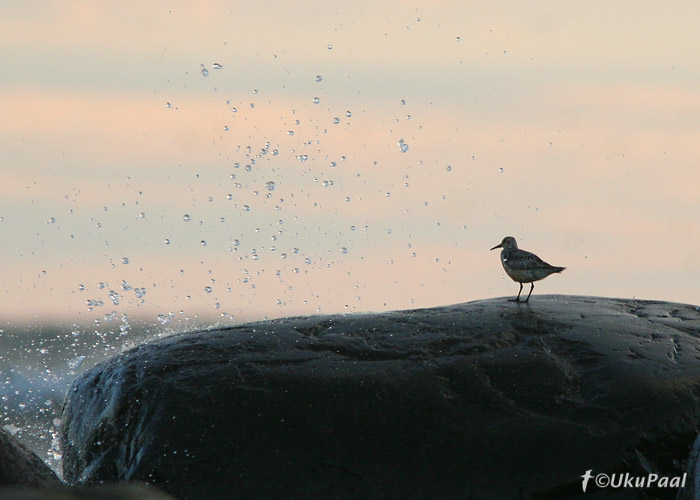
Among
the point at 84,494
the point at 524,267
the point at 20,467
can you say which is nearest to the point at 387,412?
the point at 20,467

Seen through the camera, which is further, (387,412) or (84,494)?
(387,412)

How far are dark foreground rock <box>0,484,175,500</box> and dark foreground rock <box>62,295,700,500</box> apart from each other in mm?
3583

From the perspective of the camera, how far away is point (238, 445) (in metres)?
6.92

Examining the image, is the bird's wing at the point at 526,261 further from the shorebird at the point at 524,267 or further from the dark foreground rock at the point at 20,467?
the dark foreground rock at the point at 20,467

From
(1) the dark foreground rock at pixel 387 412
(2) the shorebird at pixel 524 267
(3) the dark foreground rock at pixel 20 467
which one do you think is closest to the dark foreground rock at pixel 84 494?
(3) the dark foreground rock at pixel 20 467

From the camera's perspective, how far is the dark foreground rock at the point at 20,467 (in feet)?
19.4

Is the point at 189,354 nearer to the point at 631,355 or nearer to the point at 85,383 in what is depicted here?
the point at 85,383

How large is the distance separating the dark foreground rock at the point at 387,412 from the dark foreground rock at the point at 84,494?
3583 mm

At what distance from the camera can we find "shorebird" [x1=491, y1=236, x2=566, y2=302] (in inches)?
388

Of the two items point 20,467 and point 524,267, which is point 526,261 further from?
point 20,467

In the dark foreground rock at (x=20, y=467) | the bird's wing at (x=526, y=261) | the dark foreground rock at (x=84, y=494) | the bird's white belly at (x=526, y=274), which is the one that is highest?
the dark foreground rock at (x=84, y=494)

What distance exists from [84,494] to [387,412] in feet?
13.7

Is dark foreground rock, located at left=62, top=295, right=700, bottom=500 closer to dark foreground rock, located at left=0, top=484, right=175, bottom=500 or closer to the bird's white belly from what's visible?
the bird's white belly

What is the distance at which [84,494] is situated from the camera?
3.17m
